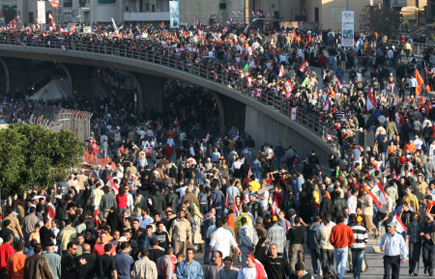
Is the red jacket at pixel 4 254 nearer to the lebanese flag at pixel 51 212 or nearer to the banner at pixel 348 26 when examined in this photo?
the lebanese flag at pixel 51 212

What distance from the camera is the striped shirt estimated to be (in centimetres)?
1780

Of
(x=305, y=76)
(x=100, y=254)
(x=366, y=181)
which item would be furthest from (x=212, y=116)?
(x=100, y=254)

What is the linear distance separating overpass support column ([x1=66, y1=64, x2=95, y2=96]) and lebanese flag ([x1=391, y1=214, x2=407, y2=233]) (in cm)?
A: 4763

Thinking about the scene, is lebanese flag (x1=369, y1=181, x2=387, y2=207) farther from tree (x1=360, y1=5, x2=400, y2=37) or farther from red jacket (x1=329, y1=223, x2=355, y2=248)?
tree (x1=360, y1=5, x2=400, y2=37)

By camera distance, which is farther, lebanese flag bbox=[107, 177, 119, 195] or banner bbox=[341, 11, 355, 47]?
banner bbox=[341, 11, 355, 47]

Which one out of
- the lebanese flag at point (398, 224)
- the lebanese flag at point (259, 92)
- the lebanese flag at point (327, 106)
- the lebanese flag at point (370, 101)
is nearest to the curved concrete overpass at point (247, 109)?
the lebanese flag at point (259, 92)

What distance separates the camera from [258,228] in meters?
18.7

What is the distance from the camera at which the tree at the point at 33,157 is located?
26062mm

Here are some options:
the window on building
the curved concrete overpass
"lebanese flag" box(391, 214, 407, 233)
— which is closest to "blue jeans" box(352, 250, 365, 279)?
"lebanese flag" box(391, 214, 407, 233)

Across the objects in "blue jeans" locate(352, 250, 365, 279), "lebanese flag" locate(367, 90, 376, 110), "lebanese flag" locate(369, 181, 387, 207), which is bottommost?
"blue jeans" locate(352, 250, 365, 279)

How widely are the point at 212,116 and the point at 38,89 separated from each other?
2475cm

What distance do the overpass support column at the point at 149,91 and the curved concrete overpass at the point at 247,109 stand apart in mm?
126

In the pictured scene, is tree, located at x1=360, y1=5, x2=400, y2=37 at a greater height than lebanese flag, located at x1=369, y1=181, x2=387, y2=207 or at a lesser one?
greater

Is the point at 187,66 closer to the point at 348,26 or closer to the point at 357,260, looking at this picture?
the point at 348,26
